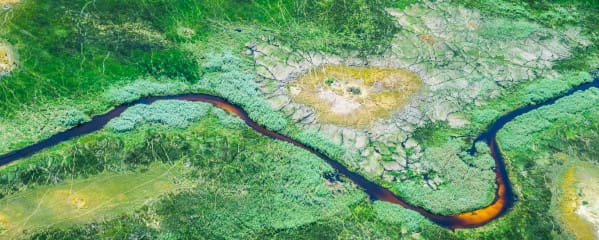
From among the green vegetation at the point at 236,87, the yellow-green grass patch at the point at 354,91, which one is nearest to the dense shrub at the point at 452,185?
the yellow-green grass patch at the point at 354,91

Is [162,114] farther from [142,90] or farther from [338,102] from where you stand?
[338,102]

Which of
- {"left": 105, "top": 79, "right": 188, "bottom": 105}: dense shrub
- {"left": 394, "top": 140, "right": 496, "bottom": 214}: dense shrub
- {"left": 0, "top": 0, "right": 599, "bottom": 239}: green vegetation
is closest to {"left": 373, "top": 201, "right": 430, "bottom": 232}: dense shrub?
{"left": 0, "top": 0, "right": 599, "bottom": 239}: green vegetation

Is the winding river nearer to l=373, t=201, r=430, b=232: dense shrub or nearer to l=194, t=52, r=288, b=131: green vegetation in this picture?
l=194, t=52, r=288, b=131: green vegetation

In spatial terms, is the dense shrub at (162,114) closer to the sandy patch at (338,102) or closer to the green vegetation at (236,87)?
the green vegetation at (236,87)

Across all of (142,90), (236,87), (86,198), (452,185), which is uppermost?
(142,90)

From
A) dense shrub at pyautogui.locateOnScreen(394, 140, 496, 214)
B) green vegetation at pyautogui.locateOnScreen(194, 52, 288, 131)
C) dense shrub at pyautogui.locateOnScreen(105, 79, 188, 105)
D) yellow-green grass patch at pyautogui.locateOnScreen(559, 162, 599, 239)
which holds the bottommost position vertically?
yellow-green grass patch at pyautogui.locateOnScreen(559, 162, 599, 239)

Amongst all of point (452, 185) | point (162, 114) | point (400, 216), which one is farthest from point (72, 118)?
point (452, 185)
